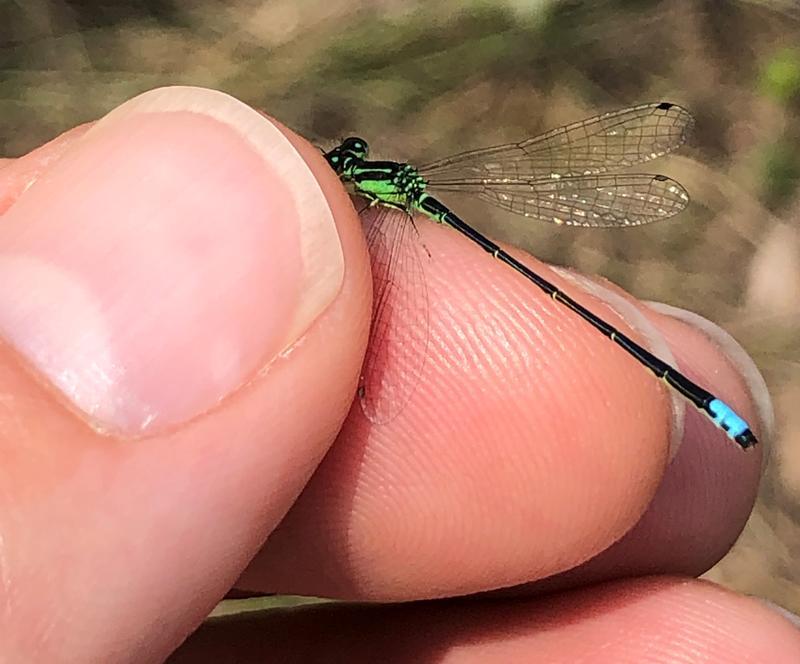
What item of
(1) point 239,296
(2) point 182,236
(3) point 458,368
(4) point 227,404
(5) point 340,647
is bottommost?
(5) point 340,647

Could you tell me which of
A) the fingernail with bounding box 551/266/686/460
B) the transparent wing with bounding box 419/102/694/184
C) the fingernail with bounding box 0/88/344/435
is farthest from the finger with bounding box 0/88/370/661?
the transparent wing with bounding box 419/102/694/184

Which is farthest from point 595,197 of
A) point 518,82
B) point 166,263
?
point 166,263

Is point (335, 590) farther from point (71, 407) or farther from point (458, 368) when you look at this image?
point (71, 407)

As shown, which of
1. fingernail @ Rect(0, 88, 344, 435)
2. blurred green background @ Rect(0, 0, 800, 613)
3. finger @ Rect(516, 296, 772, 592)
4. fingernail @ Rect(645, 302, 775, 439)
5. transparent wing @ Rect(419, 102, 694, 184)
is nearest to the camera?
fingernail @ Rect(0, 88, 344, 435)

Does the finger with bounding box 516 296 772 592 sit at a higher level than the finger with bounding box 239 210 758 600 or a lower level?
lower

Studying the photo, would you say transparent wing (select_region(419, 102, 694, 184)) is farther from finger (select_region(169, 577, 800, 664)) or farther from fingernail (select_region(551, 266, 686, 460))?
finger (select_region(169, 577, 800, 664))

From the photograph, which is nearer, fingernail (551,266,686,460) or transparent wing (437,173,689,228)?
fingernail (551,266,686,460)

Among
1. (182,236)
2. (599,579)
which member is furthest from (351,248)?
(599,579)

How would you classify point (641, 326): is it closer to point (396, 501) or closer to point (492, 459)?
point (492, 459)
